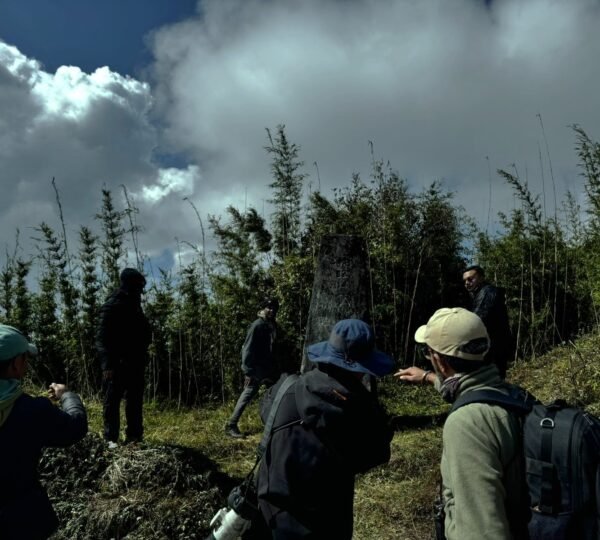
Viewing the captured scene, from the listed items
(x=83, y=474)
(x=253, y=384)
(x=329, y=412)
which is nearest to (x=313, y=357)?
(x=329, y=412)

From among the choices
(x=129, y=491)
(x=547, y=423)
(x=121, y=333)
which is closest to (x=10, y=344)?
(x=547, y=423)

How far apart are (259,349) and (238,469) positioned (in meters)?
1.49

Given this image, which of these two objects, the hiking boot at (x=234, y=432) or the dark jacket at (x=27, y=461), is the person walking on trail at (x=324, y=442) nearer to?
the dark jacket at (x=27, y=461)

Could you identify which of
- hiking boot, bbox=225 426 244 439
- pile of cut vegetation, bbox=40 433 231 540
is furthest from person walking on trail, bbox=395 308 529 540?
hiking boot, bbox=225 426 244 439

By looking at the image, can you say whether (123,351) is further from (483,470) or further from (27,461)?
(483,470)

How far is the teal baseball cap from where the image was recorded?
2.10 m

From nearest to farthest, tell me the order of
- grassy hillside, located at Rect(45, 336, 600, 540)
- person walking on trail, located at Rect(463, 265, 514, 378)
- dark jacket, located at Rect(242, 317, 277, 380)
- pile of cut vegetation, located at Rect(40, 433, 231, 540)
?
pile of cut vegetation, located at Rect(40, 433, 231, 540), grassy hillside, located at Rect(45, 336, 600, 540), person walking on trail, located at Rect(463, 265, 514, 378), dark jacket, located at Rect(242, 317, 277, 380)

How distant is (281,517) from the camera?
6.89 feet

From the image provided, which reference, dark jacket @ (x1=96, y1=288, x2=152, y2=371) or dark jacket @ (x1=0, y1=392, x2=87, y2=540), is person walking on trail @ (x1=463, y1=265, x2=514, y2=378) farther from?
dark jacket @ (x1=0, y1=392, x2=87, y2=540)

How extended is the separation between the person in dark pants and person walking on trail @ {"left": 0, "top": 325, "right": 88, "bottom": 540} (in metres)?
2.78

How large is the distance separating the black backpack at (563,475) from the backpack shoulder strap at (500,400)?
0.06 metres

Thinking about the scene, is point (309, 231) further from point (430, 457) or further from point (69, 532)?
point (69, 532)

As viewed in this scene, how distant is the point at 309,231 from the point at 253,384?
427 cm

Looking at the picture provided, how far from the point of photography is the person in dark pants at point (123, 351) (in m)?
4.96
